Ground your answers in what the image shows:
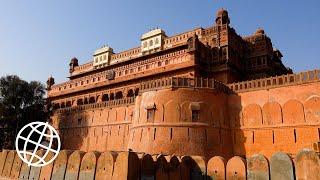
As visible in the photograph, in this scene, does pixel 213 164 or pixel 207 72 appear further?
pixel 207 72

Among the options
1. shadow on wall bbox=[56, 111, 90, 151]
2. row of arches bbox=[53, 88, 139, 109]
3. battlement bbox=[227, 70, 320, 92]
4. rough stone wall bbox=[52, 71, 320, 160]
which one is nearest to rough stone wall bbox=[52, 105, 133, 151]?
shadow on wall bbox=[56, 111, 90, 151]

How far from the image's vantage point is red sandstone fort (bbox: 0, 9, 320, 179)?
20.6 m

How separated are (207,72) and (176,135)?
479 inches

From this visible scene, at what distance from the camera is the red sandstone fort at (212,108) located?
20578 millimetres

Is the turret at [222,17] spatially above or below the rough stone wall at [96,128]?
above

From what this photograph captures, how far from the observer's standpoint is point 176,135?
854 inches

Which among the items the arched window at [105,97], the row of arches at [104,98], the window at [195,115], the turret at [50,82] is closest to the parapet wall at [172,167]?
the window at [195,115]

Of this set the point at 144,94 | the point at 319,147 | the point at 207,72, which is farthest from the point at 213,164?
the point at 207,72

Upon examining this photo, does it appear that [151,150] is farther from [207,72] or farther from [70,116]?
[70,116]

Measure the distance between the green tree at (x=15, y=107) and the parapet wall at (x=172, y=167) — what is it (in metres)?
19.6

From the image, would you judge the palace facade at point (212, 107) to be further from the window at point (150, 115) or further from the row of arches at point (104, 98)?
the row of arches at point (104, 98)

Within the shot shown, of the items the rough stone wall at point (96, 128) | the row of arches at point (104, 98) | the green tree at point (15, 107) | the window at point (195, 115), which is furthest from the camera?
the row of arches at point (104, 98)

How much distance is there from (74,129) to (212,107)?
19.6 m

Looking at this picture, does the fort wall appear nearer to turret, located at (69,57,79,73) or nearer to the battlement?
the battlement
